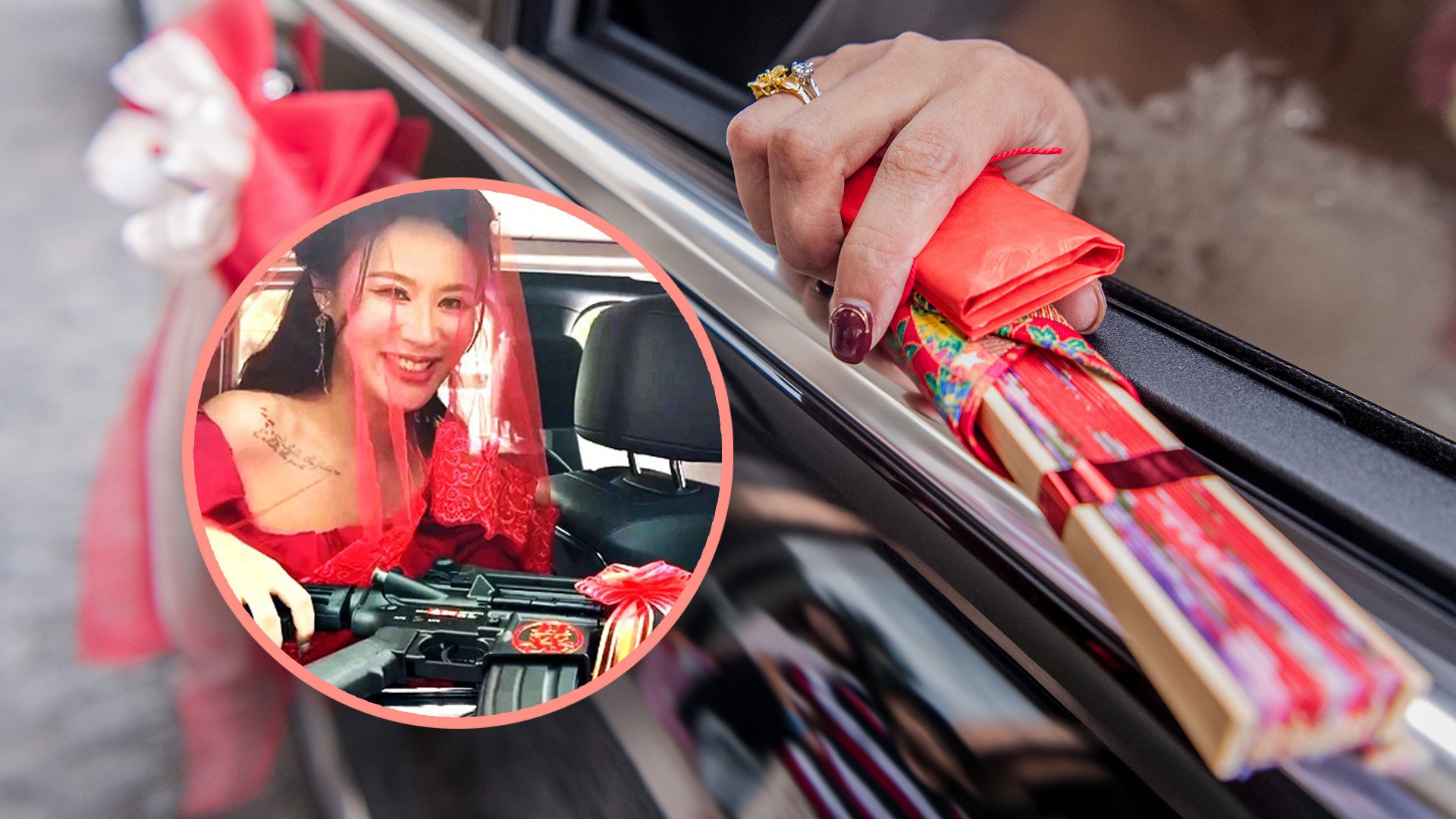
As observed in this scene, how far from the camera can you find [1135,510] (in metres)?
0.27

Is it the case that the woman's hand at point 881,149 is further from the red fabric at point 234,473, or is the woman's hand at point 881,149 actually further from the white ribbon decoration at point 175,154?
the white ribbon decoration at point 175,154

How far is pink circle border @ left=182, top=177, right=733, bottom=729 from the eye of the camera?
43cm

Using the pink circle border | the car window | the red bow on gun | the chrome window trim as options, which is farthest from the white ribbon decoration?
the red bow on gun

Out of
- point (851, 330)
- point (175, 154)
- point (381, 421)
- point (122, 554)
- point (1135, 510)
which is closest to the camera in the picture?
point (1135, 510)

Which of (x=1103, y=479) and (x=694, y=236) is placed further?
(x=694, y=236)

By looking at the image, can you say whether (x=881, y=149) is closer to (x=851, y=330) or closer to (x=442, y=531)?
(x=851, y=330)

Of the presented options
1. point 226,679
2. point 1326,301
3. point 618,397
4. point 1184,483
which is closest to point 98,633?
point 226,679

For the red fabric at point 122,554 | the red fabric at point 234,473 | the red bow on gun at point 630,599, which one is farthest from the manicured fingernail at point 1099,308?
the red fabric at point 122,554

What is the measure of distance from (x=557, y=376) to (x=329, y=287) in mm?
147

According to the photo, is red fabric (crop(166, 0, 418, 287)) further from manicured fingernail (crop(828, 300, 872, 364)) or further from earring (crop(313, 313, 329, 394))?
manicured fingernail (crop(828, 300, 872, 364))

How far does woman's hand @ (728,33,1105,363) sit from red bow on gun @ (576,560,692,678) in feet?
0.50

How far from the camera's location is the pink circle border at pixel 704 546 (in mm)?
434

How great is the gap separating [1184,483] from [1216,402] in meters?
0.10

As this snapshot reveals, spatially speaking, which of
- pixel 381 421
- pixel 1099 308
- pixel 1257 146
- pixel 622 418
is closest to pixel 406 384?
pixel 381 421
